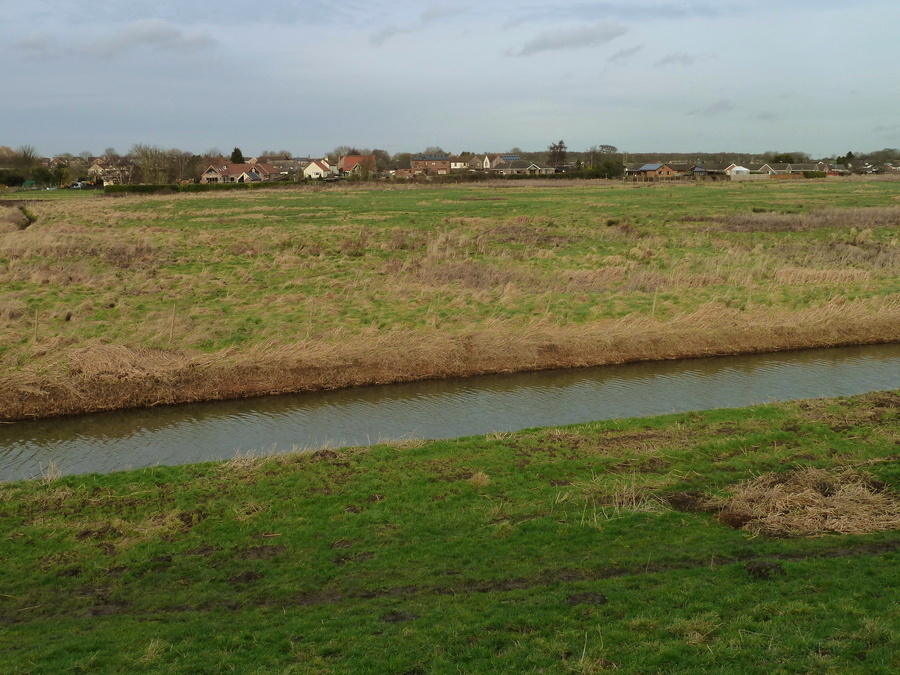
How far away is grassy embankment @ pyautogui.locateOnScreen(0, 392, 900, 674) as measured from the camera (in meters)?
7.73

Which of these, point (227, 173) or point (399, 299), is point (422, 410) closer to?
point (399, 299)

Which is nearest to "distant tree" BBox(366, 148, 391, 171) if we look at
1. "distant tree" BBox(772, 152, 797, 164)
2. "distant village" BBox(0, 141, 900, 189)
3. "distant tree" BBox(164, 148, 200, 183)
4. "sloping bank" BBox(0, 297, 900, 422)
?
"distant village" BBox(0, 141, 900, 189)

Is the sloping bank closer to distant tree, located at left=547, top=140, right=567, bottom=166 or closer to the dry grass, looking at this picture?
the dry grass

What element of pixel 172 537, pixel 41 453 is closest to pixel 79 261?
pixel 41 453

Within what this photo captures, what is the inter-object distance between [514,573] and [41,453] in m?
13.2

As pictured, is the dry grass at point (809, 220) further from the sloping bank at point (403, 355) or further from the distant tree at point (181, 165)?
the distant tree at point (181, 165)

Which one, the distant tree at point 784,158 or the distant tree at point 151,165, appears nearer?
the distant tree at point 151,165

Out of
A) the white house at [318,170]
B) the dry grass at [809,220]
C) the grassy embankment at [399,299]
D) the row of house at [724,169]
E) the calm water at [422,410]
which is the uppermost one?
the white house at [318,170]

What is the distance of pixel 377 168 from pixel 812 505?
16103cm

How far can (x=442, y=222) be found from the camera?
51.3 meters

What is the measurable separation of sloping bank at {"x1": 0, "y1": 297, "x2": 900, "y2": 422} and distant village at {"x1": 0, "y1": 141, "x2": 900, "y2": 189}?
295 feet

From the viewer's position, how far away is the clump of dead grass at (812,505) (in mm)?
10766

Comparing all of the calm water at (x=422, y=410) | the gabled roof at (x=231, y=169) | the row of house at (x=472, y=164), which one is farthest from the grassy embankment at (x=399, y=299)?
the row of house at (x=472, y=164)

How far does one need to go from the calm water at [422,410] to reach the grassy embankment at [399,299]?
0.84 meters
